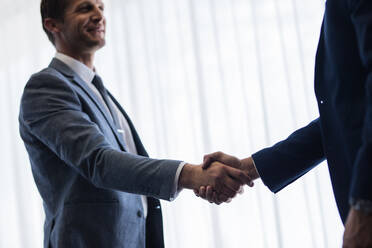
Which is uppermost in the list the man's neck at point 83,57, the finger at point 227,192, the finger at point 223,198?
the man's neck at point 83,57

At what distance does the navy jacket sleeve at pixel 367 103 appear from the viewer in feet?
3.55

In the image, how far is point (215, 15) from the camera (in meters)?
3.15

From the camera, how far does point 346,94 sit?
126cm

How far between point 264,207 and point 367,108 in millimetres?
1842

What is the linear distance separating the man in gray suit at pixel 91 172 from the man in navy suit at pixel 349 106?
535mm

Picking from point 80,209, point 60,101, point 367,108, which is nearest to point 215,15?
point 60,101

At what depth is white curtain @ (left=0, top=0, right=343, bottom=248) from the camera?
290 centimetres

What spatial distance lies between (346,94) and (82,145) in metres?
0.84

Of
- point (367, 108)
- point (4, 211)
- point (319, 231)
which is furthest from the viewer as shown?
point (4, 211)

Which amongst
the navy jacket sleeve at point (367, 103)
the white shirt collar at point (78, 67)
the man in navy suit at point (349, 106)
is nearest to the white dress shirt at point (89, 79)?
the white shirt collar at point (78, 67)

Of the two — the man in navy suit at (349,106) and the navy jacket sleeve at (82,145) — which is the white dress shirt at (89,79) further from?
the man in navy suit at (349,106)

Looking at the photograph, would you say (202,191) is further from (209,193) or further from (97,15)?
(97,15)

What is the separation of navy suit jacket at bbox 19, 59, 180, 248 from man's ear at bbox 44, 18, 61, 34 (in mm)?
347

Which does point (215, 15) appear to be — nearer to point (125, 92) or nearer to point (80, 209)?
point (125, 92)
